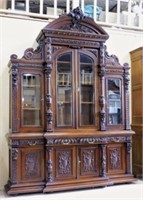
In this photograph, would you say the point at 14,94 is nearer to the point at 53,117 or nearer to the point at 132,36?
the point at 53,117

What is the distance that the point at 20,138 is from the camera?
150 inches

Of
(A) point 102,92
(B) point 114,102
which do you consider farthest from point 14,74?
(B) point 114,102

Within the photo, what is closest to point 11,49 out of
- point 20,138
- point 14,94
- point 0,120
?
point 14,94

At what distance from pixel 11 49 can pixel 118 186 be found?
2.76 m

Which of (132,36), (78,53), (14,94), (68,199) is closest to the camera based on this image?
(68,199)

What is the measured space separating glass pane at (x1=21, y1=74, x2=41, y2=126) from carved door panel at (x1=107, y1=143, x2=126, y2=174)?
1255mm

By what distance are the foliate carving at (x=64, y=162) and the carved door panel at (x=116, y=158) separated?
0.68 metres

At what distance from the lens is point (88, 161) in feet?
13.7

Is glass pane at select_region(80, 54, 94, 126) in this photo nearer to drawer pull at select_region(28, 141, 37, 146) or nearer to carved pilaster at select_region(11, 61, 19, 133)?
drawer pull at select_region(28, 141, 37, 146)

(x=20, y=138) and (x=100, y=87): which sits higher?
(x=100, y=87)

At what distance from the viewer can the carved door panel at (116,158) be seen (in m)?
4.35

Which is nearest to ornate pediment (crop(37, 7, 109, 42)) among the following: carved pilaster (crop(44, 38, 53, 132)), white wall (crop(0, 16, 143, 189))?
carved pilaster (crop(44, 38, 53, 132))

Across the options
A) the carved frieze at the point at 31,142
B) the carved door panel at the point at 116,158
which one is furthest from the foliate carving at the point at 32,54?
the carved door panel at the point at 116,158

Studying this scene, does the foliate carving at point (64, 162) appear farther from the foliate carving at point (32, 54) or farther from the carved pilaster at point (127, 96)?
the foliate carving at point (32, 54)
